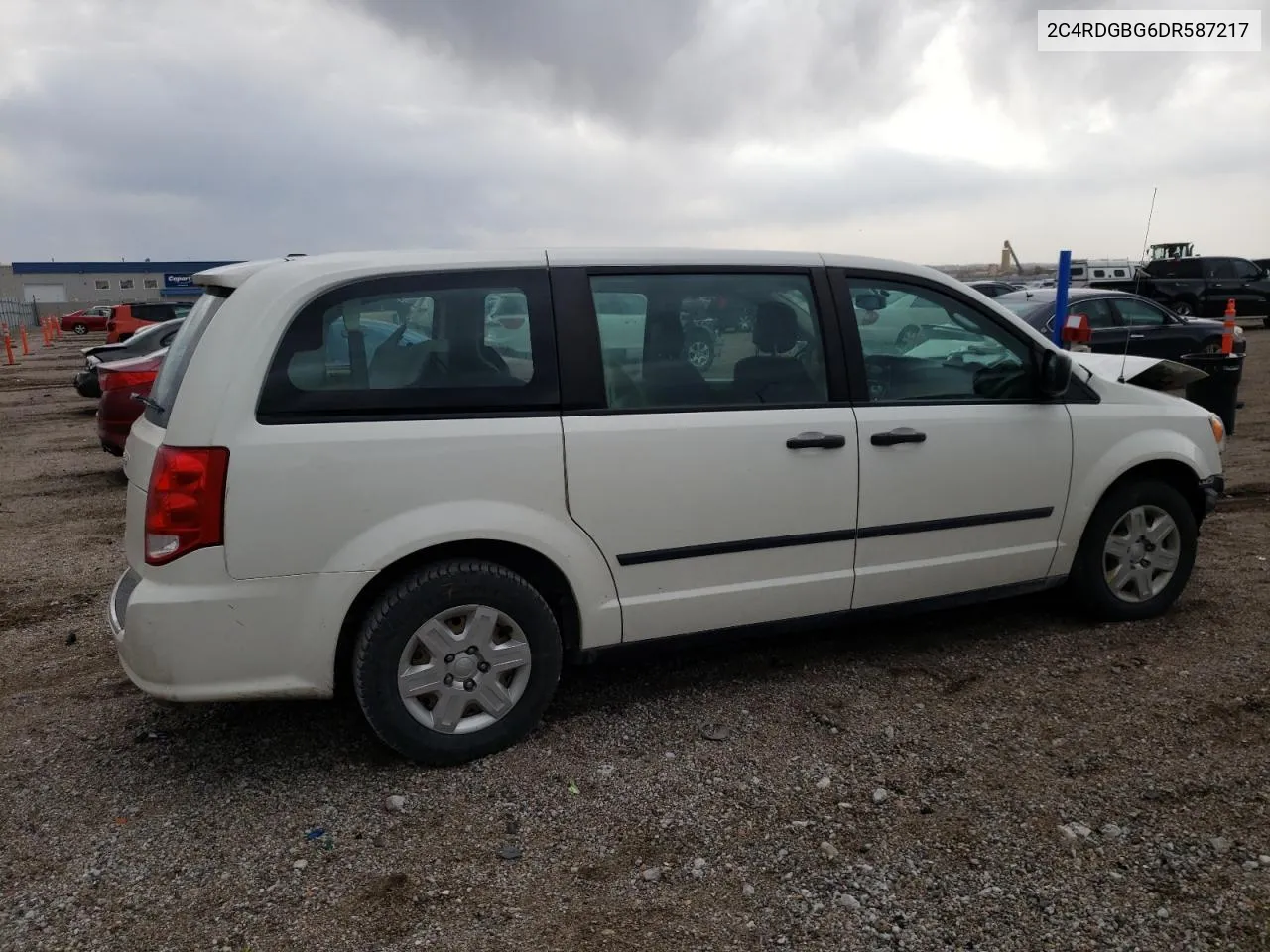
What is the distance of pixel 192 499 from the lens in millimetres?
3057

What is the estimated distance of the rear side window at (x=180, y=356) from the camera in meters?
3.33

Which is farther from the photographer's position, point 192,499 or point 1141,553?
point 1141,553

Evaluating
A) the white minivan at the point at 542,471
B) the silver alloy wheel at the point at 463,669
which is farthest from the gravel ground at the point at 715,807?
the white minivan at the point at 542,471

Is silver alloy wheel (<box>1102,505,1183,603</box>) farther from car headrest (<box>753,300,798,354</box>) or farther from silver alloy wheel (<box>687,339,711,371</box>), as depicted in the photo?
silver alloy wheel (<box>687,339,711,371</box>)

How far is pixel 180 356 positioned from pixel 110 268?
80.2 metres

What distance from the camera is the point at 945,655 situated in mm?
4363

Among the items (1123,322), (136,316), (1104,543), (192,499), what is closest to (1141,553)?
(1104,543)

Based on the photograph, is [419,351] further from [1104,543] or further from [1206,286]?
[1206,286]

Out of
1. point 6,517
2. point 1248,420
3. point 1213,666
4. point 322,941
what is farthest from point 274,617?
point 1248,420

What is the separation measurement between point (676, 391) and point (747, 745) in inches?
52.2

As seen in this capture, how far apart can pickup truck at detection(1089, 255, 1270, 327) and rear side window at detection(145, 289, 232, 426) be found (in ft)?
81.1

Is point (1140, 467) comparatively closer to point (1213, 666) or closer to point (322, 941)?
point (1213, 666)

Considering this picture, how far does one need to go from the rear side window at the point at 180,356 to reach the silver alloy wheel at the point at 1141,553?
154 inches

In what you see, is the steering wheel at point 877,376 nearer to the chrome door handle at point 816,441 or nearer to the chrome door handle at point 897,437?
the chrome door handle at point 897,437
